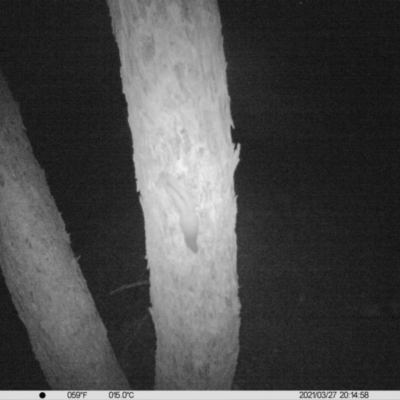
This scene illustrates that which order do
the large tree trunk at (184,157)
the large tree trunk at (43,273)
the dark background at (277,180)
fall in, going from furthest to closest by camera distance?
the dark background at (277,180)
the large tree trunk at (43,273)
the large tree trunk at (184,157)

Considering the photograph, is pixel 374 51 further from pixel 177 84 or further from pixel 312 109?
pixel 177 84

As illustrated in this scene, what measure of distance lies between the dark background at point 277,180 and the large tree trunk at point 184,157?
8.56 ft

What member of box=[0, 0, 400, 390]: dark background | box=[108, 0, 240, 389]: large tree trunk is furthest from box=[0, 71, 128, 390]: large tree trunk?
box=[0, 0, 400, 390]: dark background

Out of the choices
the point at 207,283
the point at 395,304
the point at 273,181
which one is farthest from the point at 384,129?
the point at 207,283

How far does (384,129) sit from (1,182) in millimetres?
6275

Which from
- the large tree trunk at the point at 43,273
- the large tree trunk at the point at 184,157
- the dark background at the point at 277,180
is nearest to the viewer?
the large tree trunk at the point at 184,157

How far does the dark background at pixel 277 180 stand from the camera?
12.1 ft

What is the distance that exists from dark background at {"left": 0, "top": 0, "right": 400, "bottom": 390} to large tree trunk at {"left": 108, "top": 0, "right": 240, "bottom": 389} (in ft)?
8.56

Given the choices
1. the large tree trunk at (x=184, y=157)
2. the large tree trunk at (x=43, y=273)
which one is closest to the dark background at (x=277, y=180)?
the large tree trunk at (x=43, y=273)

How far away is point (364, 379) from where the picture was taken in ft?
10.6

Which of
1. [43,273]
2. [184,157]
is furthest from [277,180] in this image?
[184,157]

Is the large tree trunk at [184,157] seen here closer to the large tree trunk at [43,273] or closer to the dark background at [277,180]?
the large tree trunk at [43,273]

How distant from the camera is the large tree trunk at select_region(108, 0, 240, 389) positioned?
3.30ft

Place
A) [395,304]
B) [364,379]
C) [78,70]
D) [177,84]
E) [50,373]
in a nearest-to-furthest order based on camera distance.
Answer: [177,84], [50,373], [364,379], [395,304], [78,70]
